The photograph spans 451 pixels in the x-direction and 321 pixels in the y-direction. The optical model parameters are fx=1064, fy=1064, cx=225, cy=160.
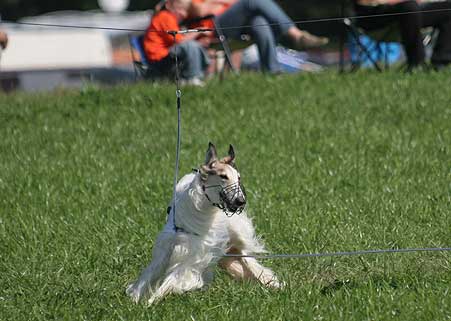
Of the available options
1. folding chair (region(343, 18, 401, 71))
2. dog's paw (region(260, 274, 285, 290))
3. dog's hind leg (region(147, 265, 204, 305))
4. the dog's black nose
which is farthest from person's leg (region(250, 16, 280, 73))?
the dog's black nose

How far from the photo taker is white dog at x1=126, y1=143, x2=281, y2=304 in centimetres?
632

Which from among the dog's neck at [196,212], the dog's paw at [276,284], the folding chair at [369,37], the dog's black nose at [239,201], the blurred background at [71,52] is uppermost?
the dog's black nose at [239,201]

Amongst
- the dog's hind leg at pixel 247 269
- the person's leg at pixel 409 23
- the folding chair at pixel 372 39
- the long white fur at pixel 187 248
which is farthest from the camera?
the folding chair at pixel 372 39

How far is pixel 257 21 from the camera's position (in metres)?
13.5

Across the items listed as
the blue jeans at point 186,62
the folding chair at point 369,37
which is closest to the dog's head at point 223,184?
the blue jeans at point 186,62

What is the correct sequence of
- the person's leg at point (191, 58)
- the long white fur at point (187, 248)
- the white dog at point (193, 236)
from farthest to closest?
the person's leg at point (191, 58), the long white fur at point (187, 248), the white dog at point (193, 236)

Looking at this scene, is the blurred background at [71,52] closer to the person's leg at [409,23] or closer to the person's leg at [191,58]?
the person's leg at [409,23]

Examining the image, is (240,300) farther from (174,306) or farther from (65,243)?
(65,243)

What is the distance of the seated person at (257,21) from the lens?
13281mm

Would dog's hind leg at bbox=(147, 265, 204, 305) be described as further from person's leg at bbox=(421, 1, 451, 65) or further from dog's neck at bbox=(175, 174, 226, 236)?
person's leg at bbox=(421, 1, 451, 65)

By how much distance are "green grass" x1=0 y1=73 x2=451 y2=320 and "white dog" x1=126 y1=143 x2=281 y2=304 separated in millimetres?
120

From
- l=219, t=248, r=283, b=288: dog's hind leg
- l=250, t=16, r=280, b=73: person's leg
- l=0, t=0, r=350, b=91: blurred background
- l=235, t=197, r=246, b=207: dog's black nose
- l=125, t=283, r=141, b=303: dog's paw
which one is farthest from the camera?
l=0, t=0, r=350, b=91: blurred background

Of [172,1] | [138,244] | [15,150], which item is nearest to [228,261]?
[138,244]

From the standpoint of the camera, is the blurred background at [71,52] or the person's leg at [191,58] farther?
the blurred background at [71,52]
